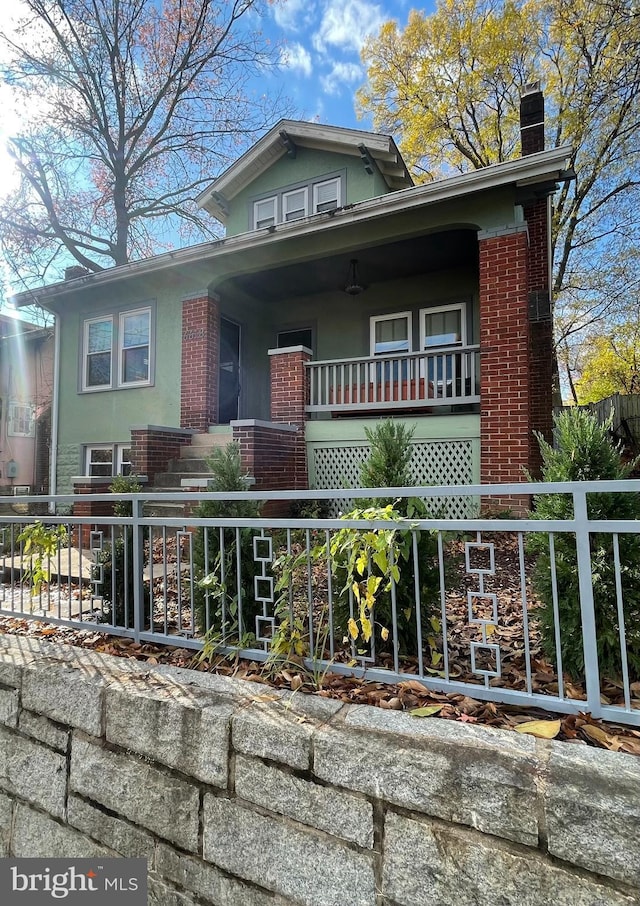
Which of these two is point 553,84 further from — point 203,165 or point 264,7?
point 203,165

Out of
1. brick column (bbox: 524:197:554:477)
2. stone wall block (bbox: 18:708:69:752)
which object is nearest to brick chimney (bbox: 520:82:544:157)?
brick column (bbox: 524:197:554:477)

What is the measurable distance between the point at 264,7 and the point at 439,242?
10.8 meters

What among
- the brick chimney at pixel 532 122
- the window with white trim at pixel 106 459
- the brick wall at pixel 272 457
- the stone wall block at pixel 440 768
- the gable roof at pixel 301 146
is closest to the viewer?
the stone wall block at pixel 440 768

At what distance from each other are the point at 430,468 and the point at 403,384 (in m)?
1.32

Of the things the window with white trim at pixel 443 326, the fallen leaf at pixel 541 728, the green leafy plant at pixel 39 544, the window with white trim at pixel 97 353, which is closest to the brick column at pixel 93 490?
the window with white trim at pixel 97 353

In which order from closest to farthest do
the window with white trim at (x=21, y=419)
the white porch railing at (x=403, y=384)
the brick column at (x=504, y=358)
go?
1. the brick column at (x=504, y=358)
2. the white porch railing at (x=403, y=384)
3. the window with white trim at (x=21, y=419)

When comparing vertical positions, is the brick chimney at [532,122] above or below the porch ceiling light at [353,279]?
above

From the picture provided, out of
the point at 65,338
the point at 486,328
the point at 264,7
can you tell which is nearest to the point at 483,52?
the point at 264,7

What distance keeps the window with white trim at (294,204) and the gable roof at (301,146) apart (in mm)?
748

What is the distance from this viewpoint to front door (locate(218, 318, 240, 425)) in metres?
8.91

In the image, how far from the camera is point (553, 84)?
14094 mm

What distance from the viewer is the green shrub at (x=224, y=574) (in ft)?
7.60

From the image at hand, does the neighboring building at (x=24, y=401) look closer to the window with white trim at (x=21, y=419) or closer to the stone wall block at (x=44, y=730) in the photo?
the window with white trim at (x=21, y=419)

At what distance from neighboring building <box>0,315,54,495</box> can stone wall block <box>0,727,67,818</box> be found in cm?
1369
